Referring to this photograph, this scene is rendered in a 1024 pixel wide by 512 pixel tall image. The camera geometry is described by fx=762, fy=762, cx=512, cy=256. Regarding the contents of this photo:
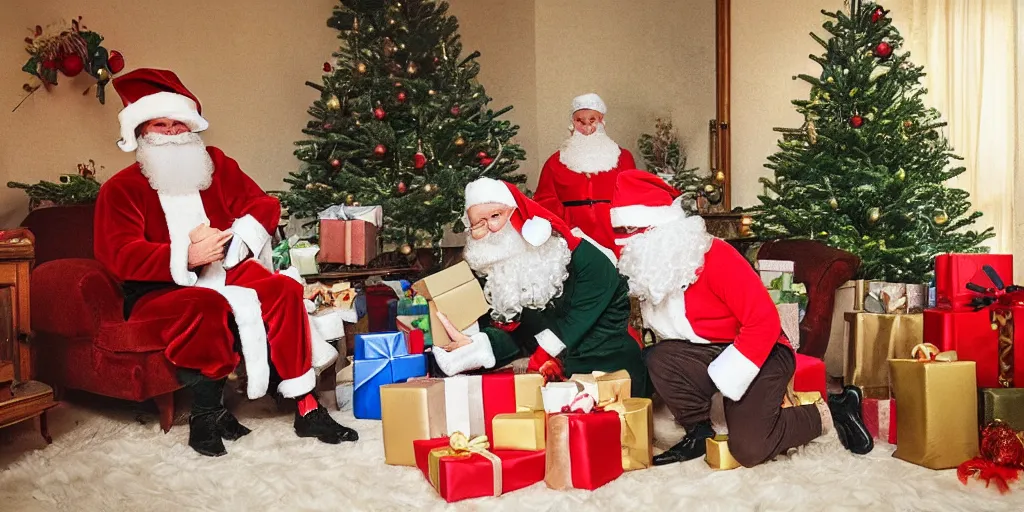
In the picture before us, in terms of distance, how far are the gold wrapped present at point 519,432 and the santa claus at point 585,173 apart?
235 centimetres

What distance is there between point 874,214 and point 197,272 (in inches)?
132

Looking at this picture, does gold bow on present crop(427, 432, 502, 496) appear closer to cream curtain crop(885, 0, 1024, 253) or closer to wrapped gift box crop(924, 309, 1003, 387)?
wrapped gift box crop(924, 309, 1003, 387)

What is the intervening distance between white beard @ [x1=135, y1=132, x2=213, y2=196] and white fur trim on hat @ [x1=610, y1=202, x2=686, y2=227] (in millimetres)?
1817

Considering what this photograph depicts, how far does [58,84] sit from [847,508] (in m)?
4.42

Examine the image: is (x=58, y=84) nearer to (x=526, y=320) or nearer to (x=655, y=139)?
(x=526, y=320)

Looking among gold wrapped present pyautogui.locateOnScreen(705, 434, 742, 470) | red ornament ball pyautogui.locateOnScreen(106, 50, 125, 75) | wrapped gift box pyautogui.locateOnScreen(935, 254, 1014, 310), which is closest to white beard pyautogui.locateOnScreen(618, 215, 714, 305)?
gold wrapped present pyautogui.locateOnScreen(705, 434, 742, 470)

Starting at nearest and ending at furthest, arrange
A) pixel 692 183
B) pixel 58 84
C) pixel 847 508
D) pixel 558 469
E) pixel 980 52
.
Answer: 1. pixel 847 508
2. pixel 558 469
3. pixel 58 84
4. pixel 980 52
5. pixel 692 183

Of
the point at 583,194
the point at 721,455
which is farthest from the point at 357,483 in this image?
the point at 583,194

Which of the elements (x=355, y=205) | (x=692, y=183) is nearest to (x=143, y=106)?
(x=355, y=205)

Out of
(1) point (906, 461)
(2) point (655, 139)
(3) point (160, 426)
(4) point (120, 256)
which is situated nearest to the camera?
(1) point (906, 461)

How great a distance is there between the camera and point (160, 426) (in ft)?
10.8

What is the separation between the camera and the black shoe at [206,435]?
2.91m

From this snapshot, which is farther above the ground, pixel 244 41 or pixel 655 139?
pixel 244 41

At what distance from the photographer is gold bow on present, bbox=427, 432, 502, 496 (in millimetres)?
2408
